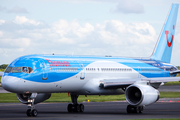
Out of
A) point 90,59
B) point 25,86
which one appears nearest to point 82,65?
point 90,59

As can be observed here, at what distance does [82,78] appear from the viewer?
31484 millimetres

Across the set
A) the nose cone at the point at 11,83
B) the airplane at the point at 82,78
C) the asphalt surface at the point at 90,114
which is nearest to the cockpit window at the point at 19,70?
the airplane at the point at 82,78

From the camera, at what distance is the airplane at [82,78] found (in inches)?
1077

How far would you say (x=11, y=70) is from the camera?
88.9ft

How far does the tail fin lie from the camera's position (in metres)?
41.6

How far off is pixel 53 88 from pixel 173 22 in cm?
1991

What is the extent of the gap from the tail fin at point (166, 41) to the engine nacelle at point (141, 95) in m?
10.5

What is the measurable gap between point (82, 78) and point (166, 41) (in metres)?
14.7

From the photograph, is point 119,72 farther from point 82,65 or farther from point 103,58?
point 82,65

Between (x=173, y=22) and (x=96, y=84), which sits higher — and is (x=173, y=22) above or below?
above

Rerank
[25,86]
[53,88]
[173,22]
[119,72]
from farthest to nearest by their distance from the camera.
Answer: [173,22]
[119,72]
[53,88]
[25,86]

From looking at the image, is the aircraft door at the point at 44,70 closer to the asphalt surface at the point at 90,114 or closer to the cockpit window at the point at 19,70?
the cockpit window at the point at 19,70

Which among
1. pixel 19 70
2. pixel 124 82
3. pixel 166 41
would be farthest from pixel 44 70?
pixel 166 41

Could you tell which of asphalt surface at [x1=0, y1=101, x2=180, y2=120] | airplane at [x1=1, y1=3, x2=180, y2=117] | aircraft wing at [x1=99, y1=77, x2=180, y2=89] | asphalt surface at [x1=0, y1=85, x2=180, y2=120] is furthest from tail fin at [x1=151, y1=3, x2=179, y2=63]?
aircraft wing at [x1=99, y1=77, x2=180, y2=89]
